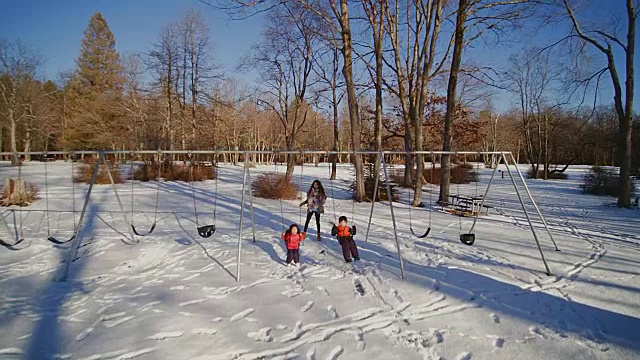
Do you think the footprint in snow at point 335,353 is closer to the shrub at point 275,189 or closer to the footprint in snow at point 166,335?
the footprint in snow at point 166,335

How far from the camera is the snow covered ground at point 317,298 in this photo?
365 cm

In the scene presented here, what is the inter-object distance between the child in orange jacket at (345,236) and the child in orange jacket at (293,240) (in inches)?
29.3

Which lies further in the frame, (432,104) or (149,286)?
(432,104)

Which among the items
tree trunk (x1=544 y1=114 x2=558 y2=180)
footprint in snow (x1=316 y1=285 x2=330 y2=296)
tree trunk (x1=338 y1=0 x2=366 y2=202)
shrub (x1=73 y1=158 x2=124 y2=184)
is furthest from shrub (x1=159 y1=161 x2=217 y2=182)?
tree trunk (x1=544 y1=114 x2=558 y2=180)

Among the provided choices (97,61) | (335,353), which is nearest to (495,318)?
(335,353)

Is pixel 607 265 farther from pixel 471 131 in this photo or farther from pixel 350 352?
pixel 471 131

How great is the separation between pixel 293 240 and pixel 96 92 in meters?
41.8

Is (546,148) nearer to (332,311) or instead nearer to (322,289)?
(322,289)

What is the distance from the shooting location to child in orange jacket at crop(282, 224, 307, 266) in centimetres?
629

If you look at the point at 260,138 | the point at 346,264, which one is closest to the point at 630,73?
the point at 346,264

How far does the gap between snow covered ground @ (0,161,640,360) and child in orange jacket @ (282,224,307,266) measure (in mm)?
276

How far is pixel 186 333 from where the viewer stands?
3.84 meters

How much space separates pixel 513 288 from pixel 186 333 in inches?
213

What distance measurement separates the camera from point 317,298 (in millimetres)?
4914
